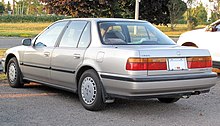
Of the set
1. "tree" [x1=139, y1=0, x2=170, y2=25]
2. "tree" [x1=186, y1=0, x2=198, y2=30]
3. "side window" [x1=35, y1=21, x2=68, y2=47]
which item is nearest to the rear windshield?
"side window" [x1=35, y1=21, x2=68, y2=47]

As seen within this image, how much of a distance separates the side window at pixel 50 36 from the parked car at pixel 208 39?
455 centimetres

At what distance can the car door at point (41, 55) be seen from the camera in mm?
7043

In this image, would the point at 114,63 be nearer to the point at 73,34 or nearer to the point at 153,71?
the point at 153,71

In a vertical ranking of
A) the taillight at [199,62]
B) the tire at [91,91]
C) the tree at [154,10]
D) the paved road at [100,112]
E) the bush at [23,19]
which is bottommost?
the paved road at [100,112]

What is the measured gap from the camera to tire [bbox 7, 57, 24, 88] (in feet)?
→ 25.8

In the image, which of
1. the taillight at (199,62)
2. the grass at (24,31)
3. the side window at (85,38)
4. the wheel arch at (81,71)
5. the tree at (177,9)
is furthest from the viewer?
the tree at (177,9)

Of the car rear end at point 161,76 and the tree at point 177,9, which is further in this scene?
the tree at point 177,9

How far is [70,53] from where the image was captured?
651 cm

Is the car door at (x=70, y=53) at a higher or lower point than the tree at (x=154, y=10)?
lower

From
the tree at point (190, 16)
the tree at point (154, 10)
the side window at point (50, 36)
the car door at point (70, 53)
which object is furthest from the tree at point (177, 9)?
the car door at point (70, 53)

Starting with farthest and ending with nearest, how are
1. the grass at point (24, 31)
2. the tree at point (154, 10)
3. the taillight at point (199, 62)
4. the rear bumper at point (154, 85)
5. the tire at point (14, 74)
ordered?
the grass at point (24, 31)
the tree at point (154, 10)
the tire at point (14, 74)
the taillight at point (199, 62)
the rear bumper at point (154, 85)

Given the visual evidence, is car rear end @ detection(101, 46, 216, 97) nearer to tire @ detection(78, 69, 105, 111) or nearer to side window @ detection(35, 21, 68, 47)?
tire @ detection(78, 69, 105, 111)

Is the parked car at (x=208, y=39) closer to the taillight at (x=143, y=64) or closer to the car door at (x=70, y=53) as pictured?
the car door at (x=70, y=53)

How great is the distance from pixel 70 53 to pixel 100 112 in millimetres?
1141
